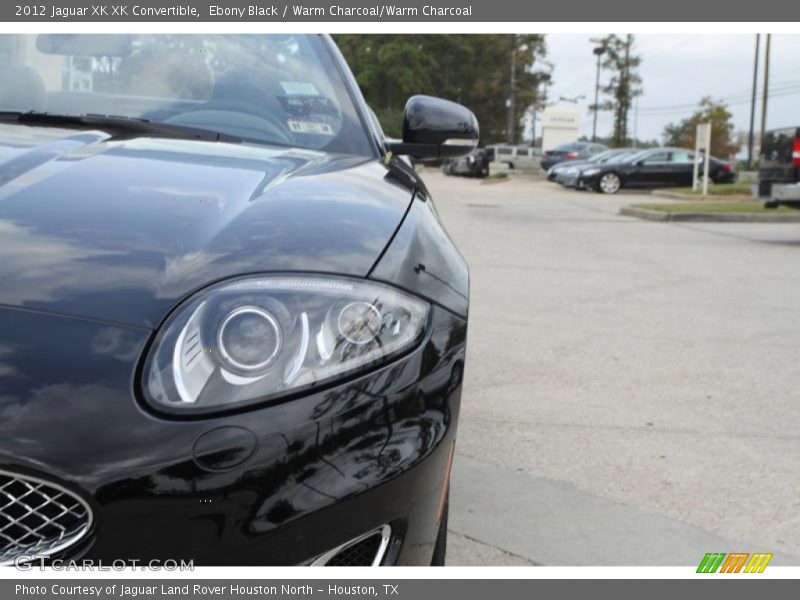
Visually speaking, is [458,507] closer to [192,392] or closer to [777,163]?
[192,392]

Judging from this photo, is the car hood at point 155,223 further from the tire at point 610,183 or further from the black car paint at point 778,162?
the tire at point 610,183

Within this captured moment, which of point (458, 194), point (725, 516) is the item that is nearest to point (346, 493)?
point (725, 516)

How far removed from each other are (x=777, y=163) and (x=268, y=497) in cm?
1101

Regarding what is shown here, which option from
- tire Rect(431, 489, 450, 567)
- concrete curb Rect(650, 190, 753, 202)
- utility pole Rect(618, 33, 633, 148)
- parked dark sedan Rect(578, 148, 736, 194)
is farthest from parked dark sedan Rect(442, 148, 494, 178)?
tire Rect(431, 489, 450, 567)

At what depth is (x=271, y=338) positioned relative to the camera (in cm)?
148

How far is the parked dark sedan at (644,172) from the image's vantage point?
92.4ft

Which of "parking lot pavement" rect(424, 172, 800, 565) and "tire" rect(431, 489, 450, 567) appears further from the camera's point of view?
"parking lot pavement" rect(424, 172, 800, 565)

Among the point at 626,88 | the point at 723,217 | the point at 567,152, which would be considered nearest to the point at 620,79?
the point at 626,88

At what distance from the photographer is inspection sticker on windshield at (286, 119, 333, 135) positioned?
278 cm

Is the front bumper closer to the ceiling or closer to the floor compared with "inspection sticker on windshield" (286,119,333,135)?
closer to the floor

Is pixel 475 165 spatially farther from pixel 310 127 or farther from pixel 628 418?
pixel 310 127

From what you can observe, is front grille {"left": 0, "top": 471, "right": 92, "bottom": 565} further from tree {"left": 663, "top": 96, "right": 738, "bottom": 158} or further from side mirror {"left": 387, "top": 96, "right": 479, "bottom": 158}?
tree {"left": 663, "top": 96, "right": 738, "bottom": 158}

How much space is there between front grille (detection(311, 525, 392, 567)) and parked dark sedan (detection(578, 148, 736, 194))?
2740cm

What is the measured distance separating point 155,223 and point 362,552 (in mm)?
680
